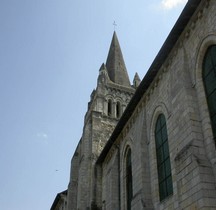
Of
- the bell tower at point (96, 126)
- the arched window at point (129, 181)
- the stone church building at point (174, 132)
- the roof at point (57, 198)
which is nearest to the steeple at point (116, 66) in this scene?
the bell tower at point (96, 126)

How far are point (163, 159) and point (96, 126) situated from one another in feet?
41.2

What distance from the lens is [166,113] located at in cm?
1081

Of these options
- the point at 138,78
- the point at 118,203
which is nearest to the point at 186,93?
the point at 118,203

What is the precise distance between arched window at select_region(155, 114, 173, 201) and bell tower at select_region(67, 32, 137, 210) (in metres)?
8.46

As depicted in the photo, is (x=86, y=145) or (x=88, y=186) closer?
(x=88, y=186)

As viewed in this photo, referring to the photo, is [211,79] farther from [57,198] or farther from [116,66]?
[57,198]

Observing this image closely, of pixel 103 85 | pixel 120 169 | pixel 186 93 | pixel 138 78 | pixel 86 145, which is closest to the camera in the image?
pixel 186 93

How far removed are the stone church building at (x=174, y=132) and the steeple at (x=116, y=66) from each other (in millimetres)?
14700

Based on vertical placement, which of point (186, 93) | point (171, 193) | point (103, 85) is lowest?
point (171, 193)

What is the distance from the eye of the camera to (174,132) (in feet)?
32.4

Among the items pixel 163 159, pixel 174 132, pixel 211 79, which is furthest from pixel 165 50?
pixel 163 159

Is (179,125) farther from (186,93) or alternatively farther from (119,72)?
(119,72)

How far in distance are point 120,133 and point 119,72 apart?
17332mm

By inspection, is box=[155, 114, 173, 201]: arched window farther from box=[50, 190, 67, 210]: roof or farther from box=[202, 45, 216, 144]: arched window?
box=[50, 190, 67, 210]: roof
